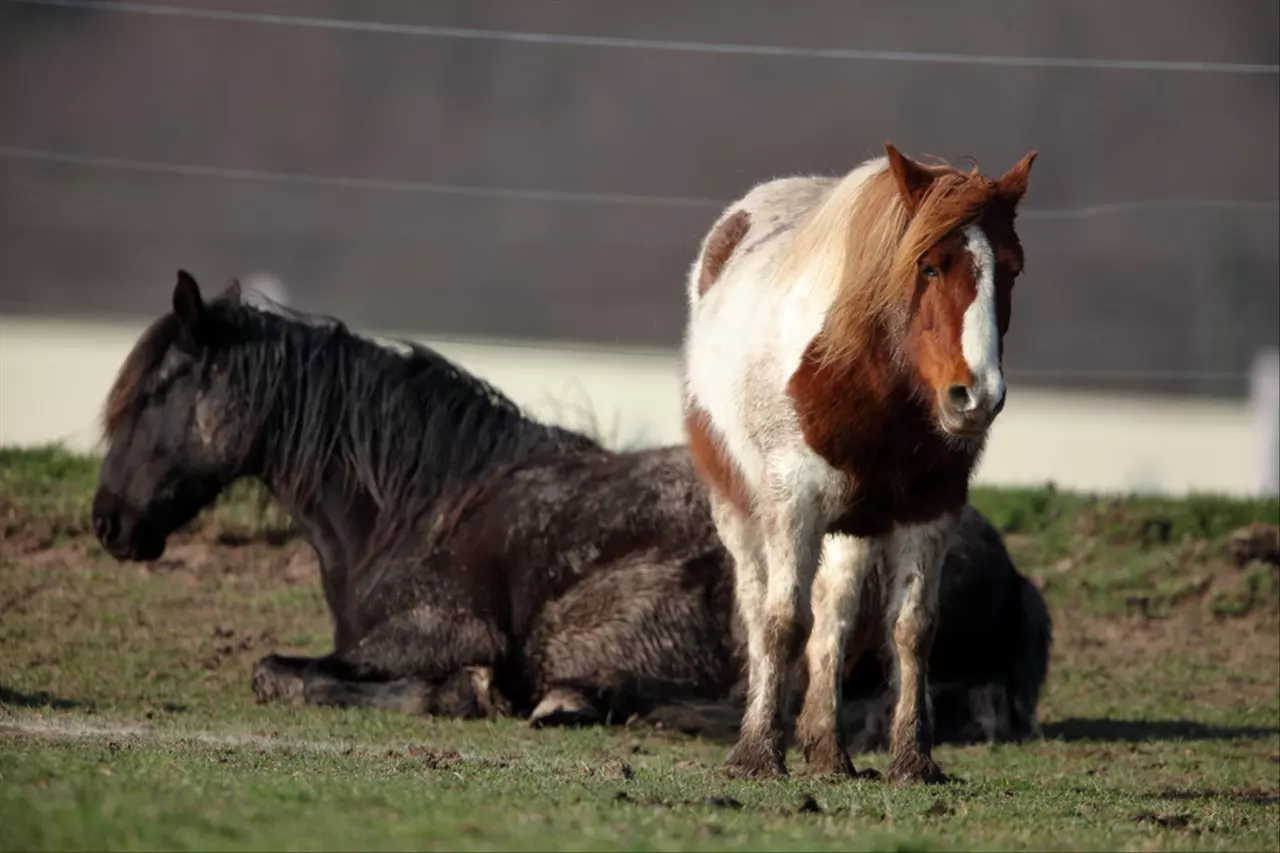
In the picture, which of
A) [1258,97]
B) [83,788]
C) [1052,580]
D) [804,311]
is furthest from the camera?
[1258,97]

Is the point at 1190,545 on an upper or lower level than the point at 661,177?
lower

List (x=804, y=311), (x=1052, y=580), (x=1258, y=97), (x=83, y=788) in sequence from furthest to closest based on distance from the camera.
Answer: (x=1258, y=97) → (x=1052, y=580) → (x=804, y=311) → (x=83, y=788)

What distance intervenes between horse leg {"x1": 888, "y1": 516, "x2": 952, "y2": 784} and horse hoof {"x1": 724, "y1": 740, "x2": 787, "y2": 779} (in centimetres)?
38

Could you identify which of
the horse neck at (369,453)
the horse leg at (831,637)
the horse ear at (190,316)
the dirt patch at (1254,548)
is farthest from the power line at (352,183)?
the horse leg at (831,637)

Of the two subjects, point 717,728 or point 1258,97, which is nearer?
point 717,728

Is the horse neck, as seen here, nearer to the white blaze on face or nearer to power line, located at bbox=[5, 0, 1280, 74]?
the white blaze on face

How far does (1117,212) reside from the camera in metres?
15.0

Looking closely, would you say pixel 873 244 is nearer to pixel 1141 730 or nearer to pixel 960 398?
pixel 960 398

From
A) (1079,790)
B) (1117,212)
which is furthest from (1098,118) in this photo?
(1079,790)

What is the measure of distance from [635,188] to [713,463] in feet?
30.8

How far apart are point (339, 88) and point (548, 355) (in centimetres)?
298

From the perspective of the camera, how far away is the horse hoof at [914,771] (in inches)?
249

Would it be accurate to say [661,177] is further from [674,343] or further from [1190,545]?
[1190,545]

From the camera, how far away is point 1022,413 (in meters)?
15.4
